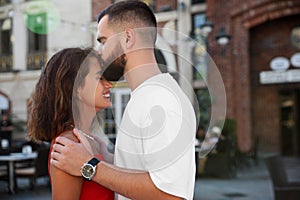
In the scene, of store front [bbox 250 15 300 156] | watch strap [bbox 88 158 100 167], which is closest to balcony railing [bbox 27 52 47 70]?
watch strap [bbox 88 158 100 167]

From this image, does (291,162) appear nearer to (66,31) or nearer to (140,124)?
(66,31)

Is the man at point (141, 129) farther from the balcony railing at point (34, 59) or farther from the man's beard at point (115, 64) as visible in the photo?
the balcony railing at point (34, 59)

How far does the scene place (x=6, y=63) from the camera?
233 inches

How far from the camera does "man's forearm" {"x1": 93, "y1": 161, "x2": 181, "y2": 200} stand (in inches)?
32.6

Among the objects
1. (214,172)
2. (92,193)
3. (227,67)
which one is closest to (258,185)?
(214,172)

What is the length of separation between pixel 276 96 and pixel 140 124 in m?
8.46

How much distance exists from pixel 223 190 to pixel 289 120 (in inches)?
167

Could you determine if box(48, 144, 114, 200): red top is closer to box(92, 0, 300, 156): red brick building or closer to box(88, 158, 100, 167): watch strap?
box(88, 158, 100, 167): watch strap

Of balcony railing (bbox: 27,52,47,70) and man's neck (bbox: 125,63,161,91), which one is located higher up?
balcony railing (bbox: 27,52,47,70)

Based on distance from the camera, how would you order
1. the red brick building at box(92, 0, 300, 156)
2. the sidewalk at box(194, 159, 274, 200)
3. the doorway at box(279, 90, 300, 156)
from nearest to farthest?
the sidewalk at box(194, 159, 274, 200) → the red brick building at box(92, 0, 300, 156) → the doorway at box(279, 90, 300, 156)

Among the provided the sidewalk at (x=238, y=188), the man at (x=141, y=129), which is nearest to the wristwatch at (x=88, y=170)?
the man at (x=141, y=129)

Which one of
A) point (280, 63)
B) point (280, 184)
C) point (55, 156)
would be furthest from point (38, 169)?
point (280, 63)

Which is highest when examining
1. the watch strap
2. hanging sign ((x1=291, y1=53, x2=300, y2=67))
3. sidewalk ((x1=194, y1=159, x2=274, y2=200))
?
hanging sign ((x1=291, y1=53, x2=300, y2=67))

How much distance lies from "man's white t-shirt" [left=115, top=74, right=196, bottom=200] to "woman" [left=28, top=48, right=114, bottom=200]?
0.15 meters
